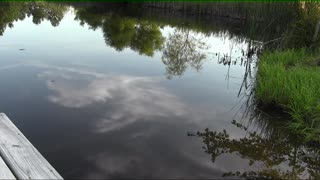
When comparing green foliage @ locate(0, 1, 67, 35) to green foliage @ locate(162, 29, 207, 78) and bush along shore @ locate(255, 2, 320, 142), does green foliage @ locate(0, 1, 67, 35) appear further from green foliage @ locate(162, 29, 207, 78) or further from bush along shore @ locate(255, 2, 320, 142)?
bush along shore @ locate(255, 2, 320, 142)

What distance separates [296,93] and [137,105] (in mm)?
2529

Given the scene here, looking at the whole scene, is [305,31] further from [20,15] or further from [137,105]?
[20,15]

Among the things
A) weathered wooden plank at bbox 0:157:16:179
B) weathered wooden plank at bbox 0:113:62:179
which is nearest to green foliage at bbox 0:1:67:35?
weathered wooden plank at bbox 0:113:62:179

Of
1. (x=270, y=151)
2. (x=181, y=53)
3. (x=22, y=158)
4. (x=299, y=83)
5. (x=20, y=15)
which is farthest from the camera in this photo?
Result: (x=20, y=15)

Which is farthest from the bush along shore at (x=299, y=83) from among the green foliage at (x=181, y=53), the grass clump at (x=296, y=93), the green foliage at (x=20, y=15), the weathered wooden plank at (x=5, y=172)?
the green foliage at (x=20, y=15)

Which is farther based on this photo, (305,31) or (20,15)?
(20,15)

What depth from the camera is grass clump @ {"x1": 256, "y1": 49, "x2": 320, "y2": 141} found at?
5602 millimetres

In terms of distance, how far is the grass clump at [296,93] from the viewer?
5.60 meters

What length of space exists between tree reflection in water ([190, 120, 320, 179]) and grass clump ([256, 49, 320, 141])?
0.79 ft

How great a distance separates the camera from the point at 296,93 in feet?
19.4

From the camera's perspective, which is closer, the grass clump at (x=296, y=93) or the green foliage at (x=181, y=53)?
the grass clump at (x=296, y=93)

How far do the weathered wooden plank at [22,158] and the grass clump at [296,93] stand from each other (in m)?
3.54

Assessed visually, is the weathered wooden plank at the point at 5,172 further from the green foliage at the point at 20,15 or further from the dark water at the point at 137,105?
the green foliage at the point at 20,15

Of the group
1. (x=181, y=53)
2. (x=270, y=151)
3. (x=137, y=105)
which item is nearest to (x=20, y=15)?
(x=181, y=53)
